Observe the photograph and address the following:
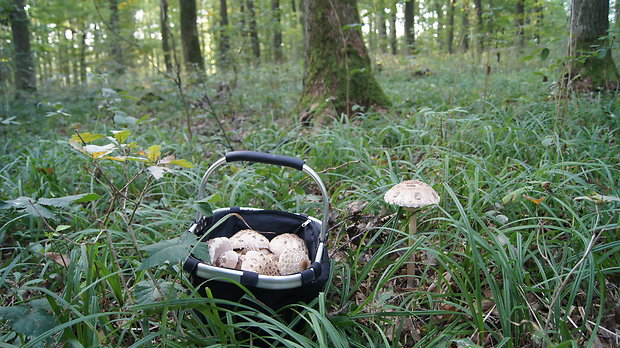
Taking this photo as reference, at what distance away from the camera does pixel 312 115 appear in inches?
165

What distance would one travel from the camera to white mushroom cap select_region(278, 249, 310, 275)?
142 cm

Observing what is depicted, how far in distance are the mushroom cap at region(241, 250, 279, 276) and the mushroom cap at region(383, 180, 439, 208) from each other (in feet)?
1.76

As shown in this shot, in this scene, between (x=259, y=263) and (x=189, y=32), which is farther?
(x=189, y=32)

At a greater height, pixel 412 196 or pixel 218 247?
pixel 412 196

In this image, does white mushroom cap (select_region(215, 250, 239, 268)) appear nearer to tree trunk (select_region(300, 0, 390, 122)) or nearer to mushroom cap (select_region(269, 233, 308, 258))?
mushroom cap (select_region(269, 233, 308, 258))

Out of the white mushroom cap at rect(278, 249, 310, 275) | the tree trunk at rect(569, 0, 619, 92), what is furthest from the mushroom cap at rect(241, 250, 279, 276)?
the tree trunk at rect(569, 0, 619, 92)

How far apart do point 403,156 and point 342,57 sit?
1.87m

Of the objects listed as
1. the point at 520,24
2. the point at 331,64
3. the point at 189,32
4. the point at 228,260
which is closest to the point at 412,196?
the point at 228,260

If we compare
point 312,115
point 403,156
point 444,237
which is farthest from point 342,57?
point 444,237

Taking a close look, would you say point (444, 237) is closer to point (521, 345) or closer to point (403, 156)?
point (521, 345)

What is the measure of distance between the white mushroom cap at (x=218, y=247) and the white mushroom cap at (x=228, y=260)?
0.09ft

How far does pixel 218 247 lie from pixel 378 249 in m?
0.85

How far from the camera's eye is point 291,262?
1.44 metres

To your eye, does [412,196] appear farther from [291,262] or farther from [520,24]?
[520,24]
